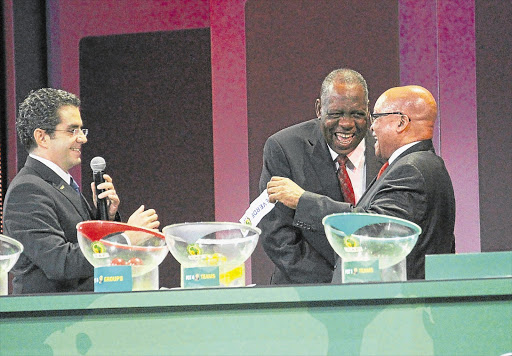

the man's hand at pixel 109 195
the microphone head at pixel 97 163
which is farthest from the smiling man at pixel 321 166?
the microphone head at pixel 97 163

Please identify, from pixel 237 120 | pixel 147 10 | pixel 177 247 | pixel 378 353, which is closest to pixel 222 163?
pixel 237 120

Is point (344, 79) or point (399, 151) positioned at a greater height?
point (344, 79)

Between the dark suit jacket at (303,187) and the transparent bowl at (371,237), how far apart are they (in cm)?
105

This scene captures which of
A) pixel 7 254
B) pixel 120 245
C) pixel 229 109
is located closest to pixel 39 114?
pixel 7 254

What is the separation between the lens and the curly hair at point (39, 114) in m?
2.92

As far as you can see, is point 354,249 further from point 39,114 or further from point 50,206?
point 39,114

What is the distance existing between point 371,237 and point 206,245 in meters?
0.46

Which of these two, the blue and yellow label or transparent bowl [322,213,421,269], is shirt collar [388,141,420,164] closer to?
transparent bowl [322,213,421,269]

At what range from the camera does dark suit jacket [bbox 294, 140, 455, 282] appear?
2.51 metres

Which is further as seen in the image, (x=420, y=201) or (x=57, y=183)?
(x=57, y=183)

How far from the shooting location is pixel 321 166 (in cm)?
327

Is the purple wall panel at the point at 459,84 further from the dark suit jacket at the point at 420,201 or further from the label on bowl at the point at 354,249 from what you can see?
the label on bowl at the point at 354,249

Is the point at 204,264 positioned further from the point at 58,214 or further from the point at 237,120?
the point at 237,120

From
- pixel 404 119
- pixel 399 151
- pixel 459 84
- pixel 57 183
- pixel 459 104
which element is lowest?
pixel 57 183
